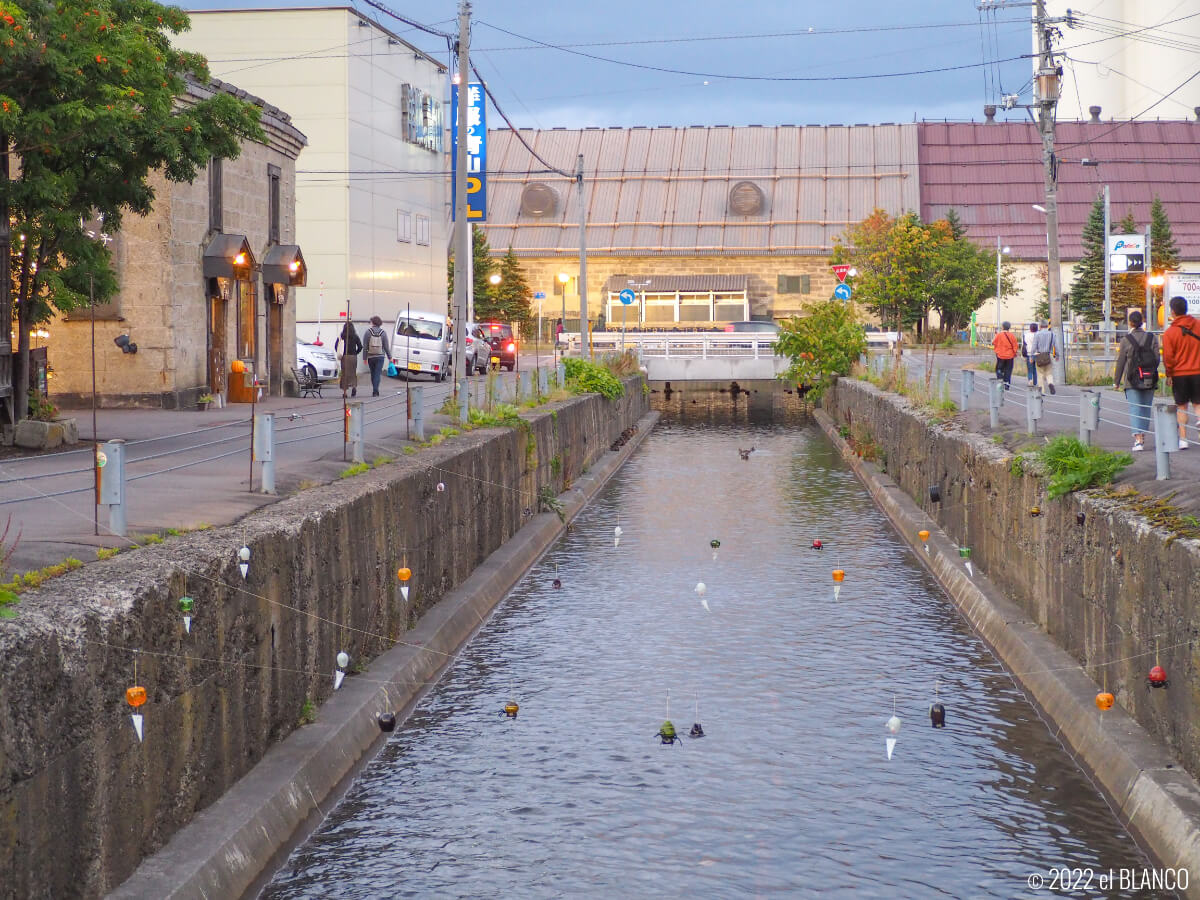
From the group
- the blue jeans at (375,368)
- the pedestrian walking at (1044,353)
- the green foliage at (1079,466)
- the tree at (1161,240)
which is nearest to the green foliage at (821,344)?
the pedestrian walking at (1044,353)

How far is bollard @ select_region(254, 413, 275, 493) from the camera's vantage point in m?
11.4

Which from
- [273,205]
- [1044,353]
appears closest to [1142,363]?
[1044,353]

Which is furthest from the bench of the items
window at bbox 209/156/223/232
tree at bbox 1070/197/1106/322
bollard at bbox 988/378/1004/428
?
tree at bbox 1070/197/1106/322

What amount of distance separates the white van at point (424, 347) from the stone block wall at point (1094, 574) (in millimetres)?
26269

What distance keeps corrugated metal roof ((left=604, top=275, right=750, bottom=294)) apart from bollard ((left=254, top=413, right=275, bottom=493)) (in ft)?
235

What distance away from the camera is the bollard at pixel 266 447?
1143cm

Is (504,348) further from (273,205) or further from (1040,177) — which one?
(1040,177)

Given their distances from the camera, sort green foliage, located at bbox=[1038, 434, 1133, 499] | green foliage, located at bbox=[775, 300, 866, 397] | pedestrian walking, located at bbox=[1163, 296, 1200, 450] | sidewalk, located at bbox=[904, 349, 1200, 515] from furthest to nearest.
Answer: green foliage, located at bbox=[775, 300, 866, 397], pedestrian walking, located at bbox=[1163, 296, 1200, 450], green foliage, located at bbox=[1038, 434, 1133, 499], sidewalk, located at bbox=[904, 349, 1200, 515]

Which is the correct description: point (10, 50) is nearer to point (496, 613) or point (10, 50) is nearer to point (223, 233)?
point (496, 613)

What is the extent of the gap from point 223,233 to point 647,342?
30.7 m

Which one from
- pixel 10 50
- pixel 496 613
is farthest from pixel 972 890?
pixel 10 50

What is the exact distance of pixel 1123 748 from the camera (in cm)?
876

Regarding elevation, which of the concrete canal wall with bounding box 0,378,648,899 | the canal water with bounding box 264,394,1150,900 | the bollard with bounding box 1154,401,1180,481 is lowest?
the canal water with bounding box 264,394,1150,900

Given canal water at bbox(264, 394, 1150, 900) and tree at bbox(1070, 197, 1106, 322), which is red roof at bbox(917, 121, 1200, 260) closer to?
tree at bbox(1070, 197, 1106, 322)
